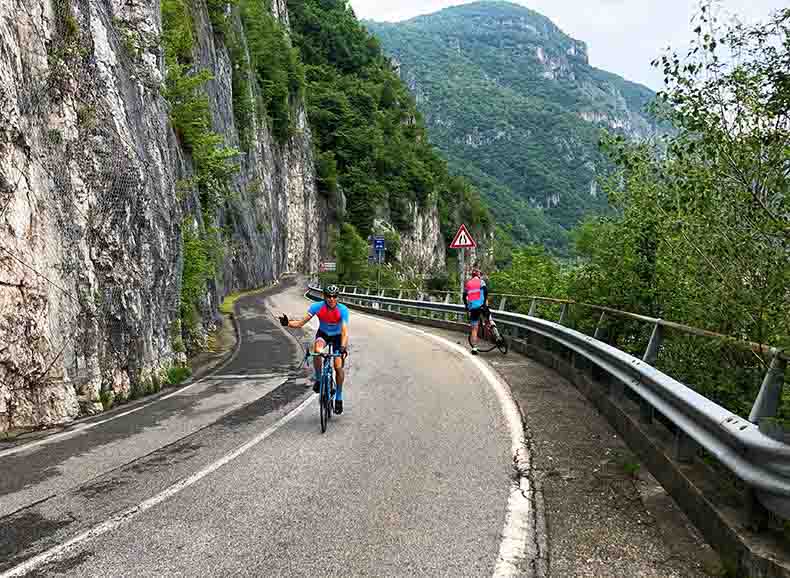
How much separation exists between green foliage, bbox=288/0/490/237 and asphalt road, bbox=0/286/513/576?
66932 mm

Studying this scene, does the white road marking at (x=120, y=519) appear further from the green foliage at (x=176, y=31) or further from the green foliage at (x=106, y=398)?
the green foliage at (x=176, y=31)

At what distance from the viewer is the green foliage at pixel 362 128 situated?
8112 cm

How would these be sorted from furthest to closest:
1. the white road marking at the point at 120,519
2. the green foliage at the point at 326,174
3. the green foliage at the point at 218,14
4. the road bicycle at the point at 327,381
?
the green foliage at the point at 326,174
the green foliage at the point at 218,14
the road bicycle at the point at 327,381
the white road marking at the point at 120,519

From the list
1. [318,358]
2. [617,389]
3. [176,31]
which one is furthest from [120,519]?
[176,31]

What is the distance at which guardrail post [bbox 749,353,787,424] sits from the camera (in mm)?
3934

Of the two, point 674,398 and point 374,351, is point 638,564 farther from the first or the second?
point 374,351

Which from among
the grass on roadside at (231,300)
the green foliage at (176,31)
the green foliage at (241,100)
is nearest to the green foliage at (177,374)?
the green foliage at (176,31)

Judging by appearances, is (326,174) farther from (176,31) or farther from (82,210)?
(82,210)

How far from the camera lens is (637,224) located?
30.5 ft

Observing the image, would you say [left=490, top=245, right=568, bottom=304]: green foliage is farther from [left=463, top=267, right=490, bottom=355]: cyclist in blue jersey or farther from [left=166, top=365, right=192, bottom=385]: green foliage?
[left=166, top=365, right=192, bottom=385]: green foliage

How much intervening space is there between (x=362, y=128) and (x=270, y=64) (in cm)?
2506

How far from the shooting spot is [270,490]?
17.6ft

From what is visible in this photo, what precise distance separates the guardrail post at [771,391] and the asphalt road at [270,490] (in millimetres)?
1891

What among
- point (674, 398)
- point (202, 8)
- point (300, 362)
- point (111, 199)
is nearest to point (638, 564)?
point (674, 398)
